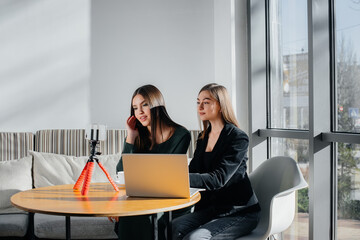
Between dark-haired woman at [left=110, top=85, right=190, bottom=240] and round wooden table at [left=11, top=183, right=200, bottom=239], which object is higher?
dark-haired woman at [left=110, top=85, right=190, bottom=240]

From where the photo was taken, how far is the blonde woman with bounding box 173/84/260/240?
6.78 feet

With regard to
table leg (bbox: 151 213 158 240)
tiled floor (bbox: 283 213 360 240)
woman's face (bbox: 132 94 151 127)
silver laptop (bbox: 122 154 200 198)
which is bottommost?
tiled floor (bbox: 283 213 360 240)

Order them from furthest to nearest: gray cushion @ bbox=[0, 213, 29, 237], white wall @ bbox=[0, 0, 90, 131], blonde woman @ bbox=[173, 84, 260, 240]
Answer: white wall @ bbox=[0, 0, 90, 131]
gray cushion @ bbox=[0, 213, 29, 237]
blonde woman @ bbox=[173, 84, 260, 240]

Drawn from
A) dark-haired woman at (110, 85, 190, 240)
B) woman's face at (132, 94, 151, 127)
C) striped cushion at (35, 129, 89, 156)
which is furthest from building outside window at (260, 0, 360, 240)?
striped cushion at (35, 129, 89, 156)

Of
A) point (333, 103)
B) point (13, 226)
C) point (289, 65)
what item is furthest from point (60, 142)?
point (333, 103)

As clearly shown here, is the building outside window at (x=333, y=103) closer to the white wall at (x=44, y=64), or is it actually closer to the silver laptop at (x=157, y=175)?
the silver laptop at (x=157, y=175)

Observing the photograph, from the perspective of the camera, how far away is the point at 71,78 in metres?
3.67

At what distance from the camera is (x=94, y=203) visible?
1.86 m

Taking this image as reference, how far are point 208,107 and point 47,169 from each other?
146 centimetres

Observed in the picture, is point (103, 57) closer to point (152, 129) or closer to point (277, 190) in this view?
point (152, 129)

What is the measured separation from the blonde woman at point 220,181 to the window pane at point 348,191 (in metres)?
0.63

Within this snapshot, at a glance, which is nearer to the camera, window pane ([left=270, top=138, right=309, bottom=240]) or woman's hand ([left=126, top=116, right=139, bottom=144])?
woman's hand ([left=126, top=116, right=139, bottom=144])

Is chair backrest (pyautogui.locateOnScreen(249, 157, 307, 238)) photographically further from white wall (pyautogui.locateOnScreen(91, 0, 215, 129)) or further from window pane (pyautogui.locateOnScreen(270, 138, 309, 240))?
white wall (pyautogui.locateOnScreen(91, 0, 215, 129))

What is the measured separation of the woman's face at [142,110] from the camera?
2545 millimetres
